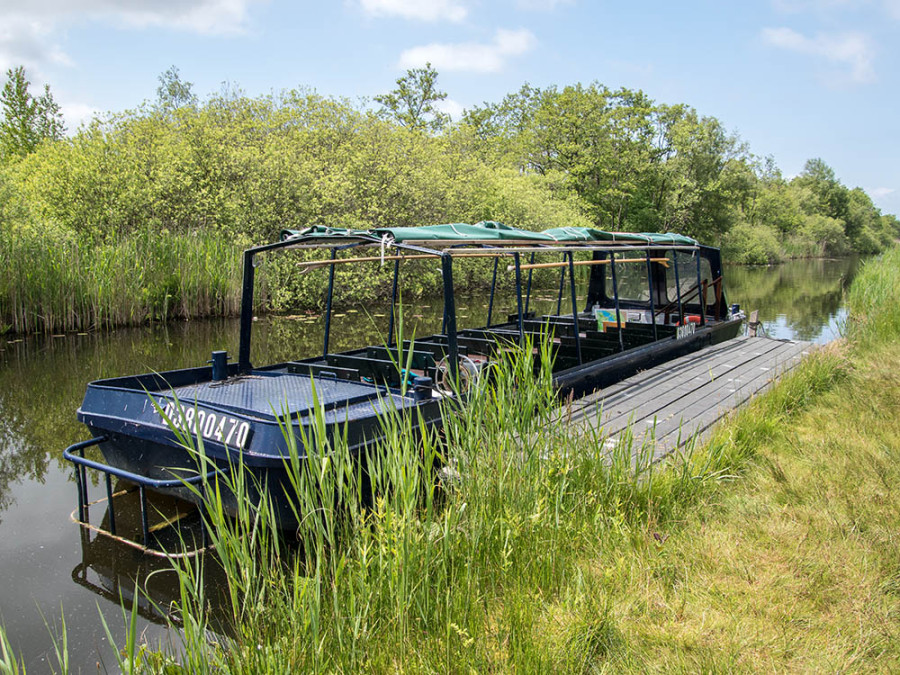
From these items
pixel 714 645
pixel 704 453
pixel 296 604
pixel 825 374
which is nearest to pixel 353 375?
pixel 704 453

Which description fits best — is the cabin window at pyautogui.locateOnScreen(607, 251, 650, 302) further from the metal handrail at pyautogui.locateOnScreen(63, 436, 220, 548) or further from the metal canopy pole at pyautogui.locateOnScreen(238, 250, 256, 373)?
the metal handrail at pyautogui.locateOnScreen(63, 436, 220, 548)

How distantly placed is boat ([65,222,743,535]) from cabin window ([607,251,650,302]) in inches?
35.0

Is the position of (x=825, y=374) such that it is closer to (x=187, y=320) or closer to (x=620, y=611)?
(x=620, y=611)

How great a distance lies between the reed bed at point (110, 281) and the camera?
1247 centimetres

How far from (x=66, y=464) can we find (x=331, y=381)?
2.92 metres

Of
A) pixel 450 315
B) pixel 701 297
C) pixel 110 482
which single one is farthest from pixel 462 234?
pixel 701 297

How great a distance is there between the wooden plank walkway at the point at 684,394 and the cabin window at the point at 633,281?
148 cm

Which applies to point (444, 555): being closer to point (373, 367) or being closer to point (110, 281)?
point (373, 367)

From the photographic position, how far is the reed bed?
40.9 ft

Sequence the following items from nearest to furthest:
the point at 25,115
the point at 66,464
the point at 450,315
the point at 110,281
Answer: the point at 450,315 → the point at 66,464 → the point at 110,281 → the point at 25,115

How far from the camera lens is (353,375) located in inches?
231

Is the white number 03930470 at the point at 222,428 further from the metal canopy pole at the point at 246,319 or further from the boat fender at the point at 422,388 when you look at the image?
the metal canopy pole at the point at 246,319

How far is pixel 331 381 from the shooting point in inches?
226

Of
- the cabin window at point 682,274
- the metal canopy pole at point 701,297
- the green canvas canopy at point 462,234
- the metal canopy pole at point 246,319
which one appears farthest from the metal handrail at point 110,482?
the metal canopy pole at point 701,297
